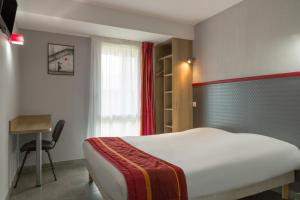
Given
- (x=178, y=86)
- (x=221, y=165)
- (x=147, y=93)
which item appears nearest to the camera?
(x=221, y=165)

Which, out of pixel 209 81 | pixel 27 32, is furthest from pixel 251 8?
pixel 27 32

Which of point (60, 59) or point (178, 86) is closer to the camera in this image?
point (60, 59)

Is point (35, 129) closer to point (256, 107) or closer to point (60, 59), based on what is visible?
point (60, 59)

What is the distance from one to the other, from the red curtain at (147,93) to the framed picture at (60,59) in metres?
1.42

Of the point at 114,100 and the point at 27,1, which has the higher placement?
the point at 27,1

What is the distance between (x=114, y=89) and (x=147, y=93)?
0.71 meters

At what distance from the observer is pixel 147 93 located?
4367mm

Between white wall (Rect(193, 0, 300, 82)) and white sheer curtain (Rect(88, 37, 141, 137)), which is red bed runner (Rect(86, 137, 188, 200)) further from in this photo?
white sheer curtain (Rect(88, 37, 141, 137))

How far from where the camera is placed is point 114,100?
411cm

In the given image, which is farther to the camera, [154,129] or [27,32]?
[154,129]

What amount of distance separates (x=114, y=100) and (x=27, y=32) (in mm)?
1911

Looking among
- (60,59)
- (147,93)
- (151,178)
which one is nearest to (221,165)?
(151,178)

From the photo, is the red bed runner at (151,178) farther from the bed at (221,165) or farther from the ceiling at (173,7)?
the ceiling at (173,7)

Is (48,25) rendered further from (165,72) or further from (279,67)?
(279,67)
